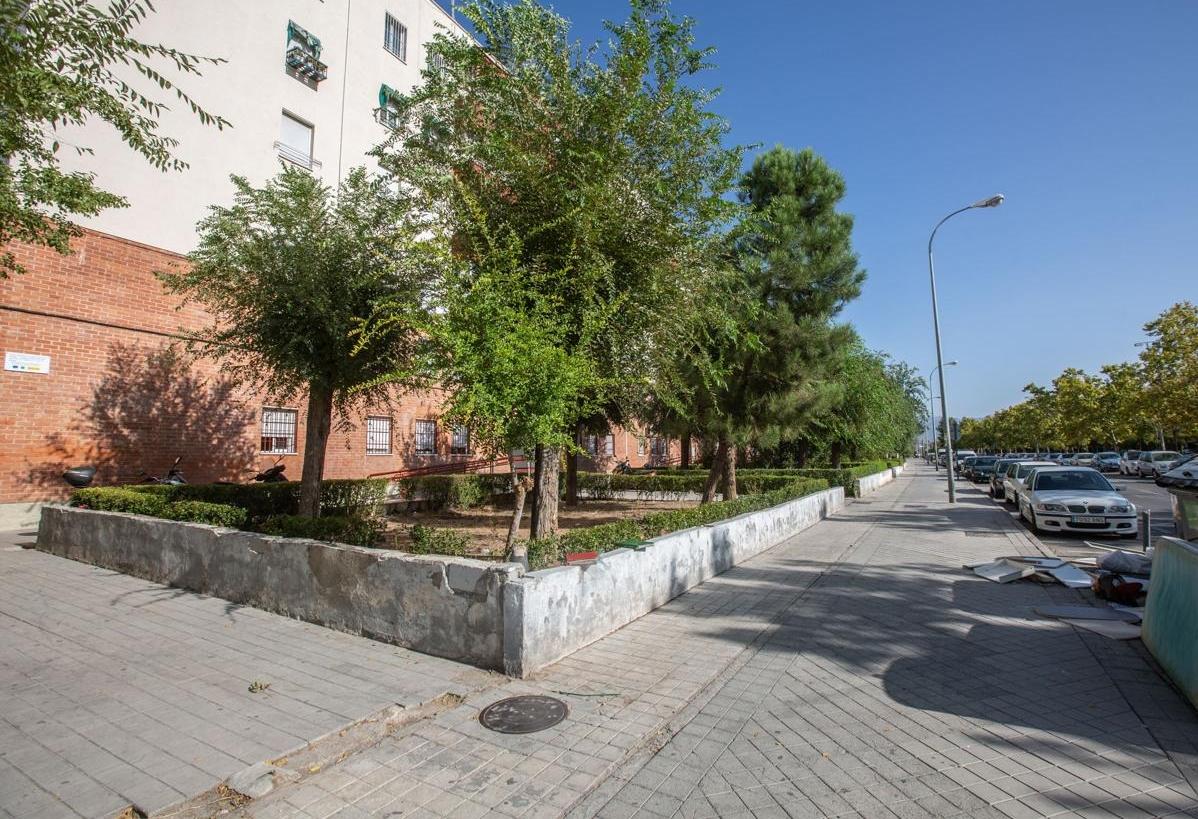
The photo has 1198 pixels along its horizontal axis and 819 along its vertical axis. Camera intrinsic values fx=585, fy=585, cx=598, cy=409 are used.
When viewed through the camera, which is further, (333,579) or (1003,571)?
(1003,571)

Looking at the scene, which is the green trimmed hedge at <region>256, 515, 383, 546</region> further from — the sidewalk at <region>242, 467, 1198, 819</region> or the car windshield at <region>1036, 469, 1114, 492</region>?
the car windshield at <region>1036, 469, 1114, 492</region>

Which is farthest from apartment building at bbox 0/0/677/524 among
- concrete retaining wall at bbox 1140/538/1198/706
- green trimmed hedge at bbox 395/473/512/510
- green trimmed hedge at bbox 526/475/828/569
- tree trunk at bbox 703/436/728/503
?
concrete retaining wall at bbox 1140/538/1198/706

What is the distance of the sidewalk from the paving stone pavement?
549 millimetres

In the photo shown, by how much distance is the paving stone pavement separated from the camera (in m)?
3.07

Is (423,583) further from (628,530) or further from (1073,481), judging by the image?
(1073,481)

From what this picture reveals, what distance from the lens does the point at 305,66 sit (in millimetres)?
18234

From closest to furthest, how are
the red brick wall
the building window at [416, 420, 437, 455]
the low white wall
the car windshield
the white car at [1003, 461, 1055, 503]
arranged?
the low white wall
the red brick wall
the car windshield
the white car at [1003, 461, 1055, 503]
the building window at [416, 420, 437, 455]

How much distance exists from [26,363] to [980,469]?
41.9m

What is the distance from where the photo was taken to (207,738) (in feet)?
11.5

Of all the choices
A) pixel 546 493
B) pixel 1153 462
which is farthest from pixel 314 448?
pixel 1153 462

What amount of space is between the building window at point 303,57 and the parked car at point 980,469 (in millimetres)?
37098

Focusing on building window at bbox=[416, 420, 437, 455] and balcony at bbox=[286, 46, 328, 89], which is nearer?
balcony at bbox=[286, 46, 328, 89]

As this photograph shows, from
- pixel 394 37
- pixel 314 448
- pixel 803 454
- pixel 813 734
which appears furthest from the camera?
pixel 803 454

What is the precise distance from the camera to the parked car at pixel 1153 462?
32.4 m
